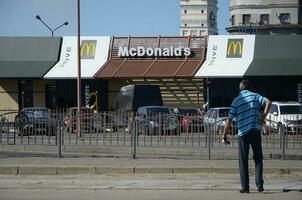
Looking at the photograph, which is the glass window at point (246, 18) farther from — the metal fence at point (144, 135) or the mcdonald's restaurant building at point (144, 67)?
the metal fence at point (144, 135)

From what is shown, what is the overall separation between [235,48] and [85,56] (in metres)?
10.5

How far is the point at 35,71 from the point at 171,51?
31.3 ft

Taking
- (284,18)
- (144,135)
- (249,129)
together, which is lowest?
(144,135)

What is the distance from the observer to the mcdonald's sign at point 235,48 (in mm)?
40656

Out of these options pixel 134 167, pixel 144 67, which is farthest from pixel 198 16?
pixel 134 167

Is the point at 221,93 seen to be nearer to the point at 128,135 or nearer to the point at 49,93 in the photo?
the point at 49,93

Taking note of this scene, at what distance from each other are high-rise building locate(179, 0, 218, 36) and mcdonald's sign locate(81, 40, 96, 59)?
114 m

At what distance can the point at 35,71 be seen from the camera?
40969 millimetres

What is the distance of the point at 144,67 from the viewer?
4144 cm

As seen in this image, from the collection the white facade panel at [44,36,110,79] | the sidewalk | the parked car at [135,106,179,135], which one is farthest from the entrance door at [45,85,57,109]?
the sidewalk

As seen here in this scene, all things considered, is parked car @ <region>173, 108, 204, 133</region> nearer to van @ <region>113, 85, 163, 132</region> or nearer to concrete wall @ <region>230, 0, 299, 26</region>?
van @ <region>113, 85, 163, 132</region>

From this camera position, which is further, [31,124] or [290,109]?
[290,109]

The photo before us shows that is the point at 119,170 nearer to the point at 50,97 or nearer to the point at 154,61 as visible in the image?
the point at 154,61

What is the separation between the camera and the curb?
14.2 metres
